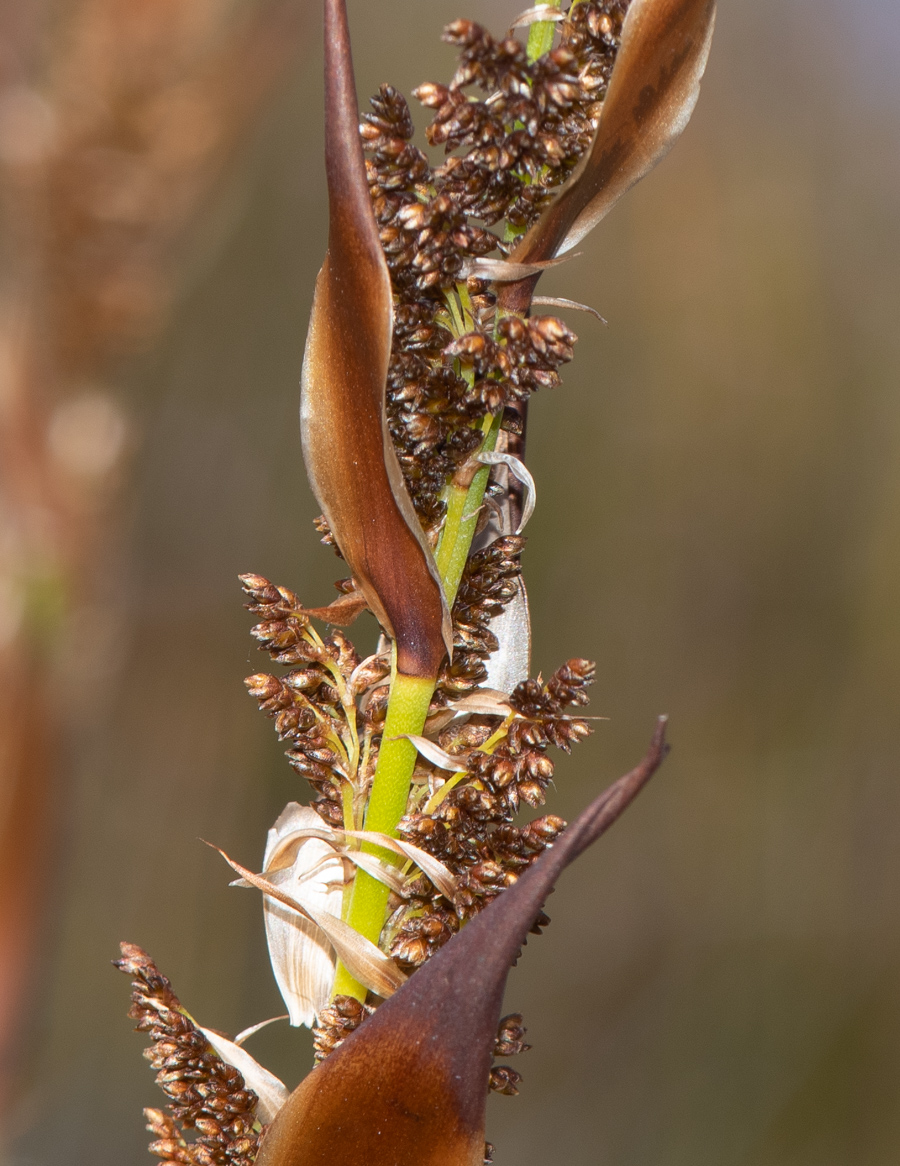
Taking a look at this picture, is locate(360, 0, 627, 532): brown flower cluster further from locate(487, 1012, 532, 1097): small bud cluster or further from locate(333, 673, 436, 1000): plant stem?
locate(487, 1012, 532, 1097): small bud cluster

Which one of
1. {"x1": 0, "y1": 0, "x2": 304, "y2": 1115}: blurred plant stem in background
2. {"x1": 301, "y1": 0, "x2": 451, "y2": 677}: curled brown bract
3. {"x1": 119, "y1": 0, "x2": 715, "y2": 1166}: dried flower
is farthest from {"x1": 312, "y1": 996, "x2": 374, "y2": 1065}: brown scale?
{"x1": 0, "y1": 0, "x2": 304, "y2": 1115}: blurred plant stem in background

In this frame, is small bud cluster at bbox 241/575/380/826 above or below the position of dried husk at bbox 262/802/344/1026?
above

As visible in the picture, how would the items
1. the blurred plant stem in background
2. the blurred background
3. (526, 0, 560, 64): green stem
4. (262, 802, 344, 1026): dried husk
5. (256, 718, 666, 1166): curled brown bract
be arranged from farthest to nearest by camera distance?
the blurred background, the blurred plant stem in background, (262, 802, 344, 1026): dried husk, (526, 0, 560, 64): green stem, (256, 718, 666, 1166): curled brown bract

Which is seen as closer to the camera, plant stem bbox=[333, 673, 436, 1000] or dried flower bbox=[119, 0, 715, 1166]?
dried flower bbox=[119, 0, 715, 1166]

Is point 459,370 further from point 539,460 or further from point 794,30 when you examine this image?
point 794,30

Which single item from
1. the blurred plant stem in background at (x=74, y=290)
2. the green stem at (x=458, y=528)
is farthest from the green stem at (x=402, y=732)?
the blurred plant stem in background at (x=74, y=290)

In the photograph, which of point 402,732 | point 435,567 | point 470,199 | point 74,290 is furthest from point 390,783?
point 74,290
